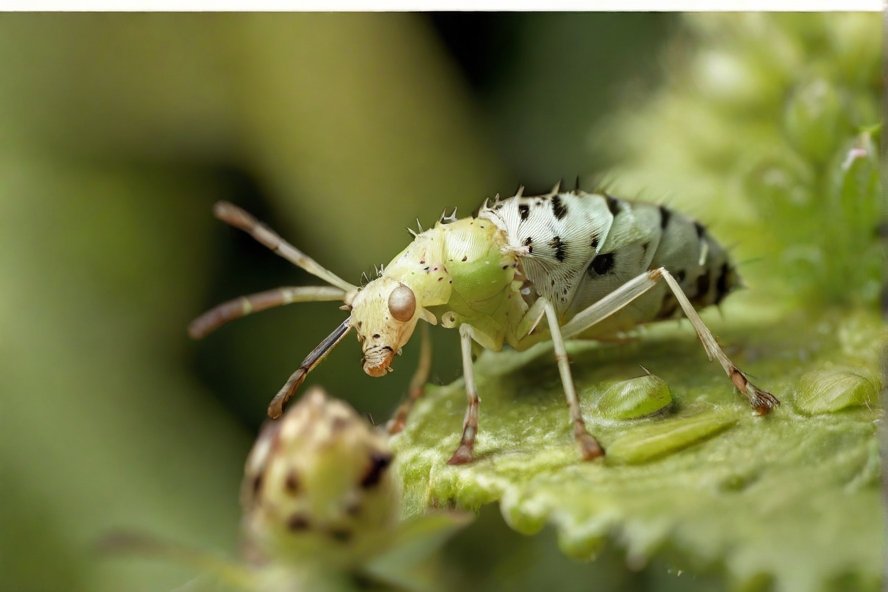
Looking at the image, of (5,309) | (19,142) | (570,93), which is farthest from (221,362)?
(570,93)

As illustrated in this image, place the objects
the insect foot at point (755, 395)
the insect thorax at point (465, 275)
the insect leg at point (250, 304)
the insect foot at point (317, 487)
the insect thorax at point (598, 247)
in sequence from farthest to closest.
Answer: the insect thorax at point (598, 247) < the insect thorax at point (465, 275) < the insect foot at point (755, 395) < the insect leg at point (250, 304) < the insect foot at point (317, 487)

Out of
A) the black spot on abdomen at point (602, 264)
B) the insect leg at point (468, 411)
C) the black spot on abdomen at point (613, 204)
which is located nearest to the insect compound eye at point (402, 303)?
the insect leg at point (468, 411)

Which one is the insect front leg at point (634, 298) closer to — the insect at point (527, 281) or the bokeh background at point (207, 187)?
the insect at point (527, 281)

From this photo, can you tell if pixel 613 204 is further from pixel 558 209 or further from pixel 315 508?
pixel 315 508

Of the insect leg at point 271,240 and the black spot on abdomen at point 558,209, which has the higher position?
the insect leg at point 271,240

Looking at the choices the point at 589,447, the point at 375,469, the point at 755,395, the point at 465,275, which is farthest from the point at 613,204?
the point at 375,469

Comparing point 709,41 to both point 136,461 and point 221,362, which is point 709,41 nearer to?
point 221,362
